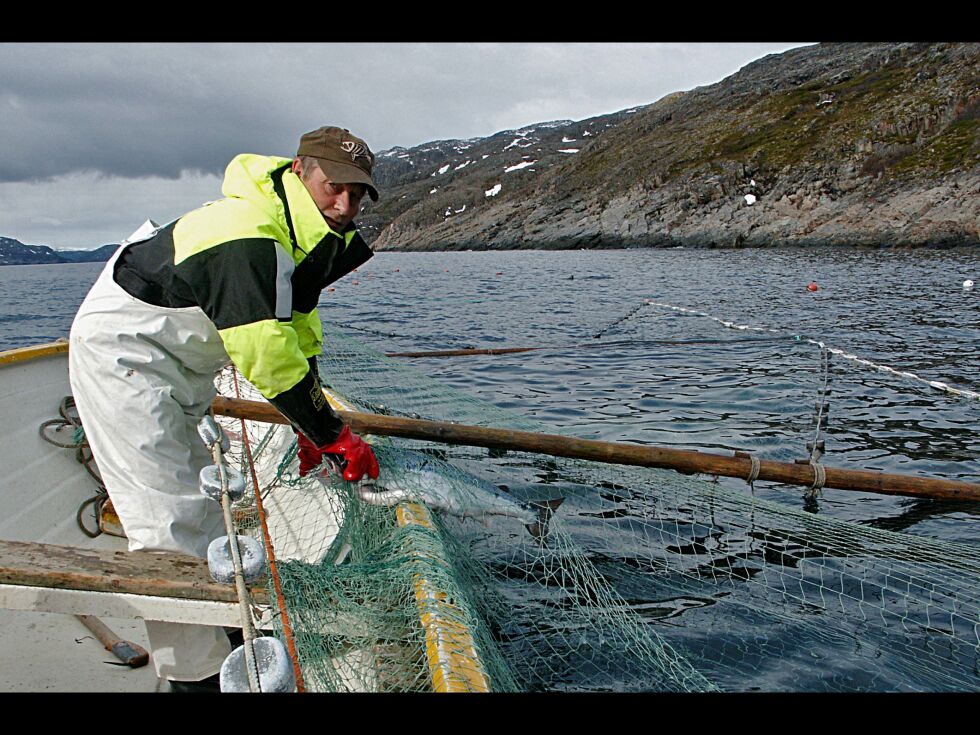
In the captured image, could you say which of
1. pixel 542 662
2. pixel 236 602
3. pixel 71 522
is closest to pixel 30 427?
pixel 71 522

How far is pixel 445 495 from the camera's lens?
4551mm

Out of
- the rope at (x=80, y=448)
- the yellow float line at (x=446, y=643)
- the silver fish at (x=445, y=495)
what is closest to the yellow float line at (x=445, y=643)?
the yellow float line at (x=446, y=643)

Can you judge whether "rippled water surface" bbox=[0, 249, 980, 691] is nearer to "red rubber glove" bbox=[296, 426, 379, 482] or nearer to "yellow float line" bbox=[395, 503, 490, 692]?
"yellow float line" bbox=[395, 503, 490, 692]

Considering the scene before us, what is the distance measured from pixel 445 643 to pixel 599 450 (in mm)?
2286

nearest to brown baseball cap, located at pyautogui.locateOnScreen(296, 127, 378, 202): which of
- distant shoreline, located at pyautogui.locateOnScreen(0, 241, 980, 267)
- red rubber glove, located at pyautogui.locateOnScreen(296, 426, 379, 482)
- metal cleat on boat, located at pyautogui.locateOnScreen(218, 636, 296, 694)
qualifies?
red rubber glove, located at pyautogui.locateOnScreen(296, 426, 379, 482)

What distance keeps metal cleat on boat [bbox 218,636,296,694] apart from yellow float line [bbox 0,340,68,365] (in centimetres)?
485

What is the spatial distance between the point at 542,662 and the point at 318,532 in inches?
76.5

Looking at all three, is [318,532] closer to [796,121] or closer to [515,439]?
[515,439]

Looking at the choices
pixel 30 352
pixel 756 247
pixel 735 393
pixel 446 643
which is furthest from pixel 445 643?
pixel 756 247

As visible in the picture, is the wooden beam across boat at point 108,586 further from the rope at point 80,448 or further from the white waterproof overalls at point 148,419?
the rope at point 80,448

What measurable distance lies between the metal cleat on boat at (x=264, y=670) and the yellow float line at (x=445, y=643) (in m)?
0.72

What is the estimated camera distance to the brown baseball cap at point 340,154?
3266 mm

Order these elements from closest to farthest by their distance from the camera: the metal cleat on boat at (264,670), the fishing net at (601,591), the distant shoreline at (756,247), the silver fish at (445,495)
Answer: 1. the metal cleat on boat at (264,670)
2. the fishing net at (601,591)
3. the silver fish at (445,495)
4. the distant shoreline at (756,247)

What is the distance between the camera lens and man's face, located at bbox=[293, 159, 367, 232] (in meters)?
3.34
